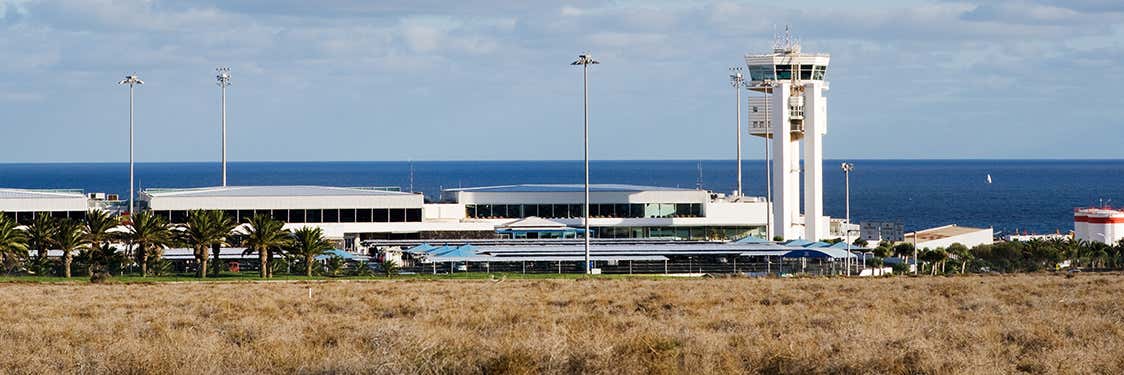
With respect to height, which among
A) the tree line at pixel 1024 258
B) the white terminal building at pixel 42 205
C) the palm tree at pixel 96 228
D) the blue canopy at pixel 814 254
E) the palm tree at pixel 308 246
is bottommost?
the tree line at pixel 1024 258

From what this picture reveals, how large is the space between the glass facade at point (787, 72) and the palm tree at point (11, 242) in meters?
43.7

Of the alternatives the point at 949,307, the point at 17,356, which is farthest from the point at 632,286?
the point at 17,356

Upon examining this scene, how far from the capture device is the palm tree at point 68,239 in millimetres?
60375

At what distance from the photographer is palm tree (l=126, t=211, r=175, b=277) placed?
61094 millimetres

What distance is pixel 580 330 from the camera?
93.7 feet

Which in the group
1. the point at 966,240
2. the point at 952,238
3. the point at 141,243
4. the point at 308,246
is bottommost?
the point at 966,240

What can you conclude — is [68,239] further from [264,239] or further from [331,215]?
[331,215]

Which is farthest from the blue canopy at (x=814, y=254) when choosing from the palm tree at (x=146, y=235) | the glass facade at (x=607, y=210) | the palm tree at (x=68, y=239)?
the palm tree at (x=68, y=239)

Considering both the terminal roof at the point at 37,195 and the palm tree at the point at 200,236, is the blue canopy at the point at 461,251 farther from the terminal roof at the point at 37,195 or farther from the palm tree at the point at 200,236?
the terminal roof at the point at 37,195

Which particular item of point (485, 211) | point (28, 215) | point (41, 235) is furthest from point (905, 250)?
point (28, 215)

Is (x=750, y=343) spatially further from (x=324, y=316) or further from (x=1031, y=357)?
(x=324, y=316)

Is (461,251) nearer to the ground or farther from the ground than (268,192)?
nearer to the ground

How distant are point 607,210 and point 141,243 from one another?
37.0m

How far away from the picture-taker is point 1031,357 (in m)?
23.6
